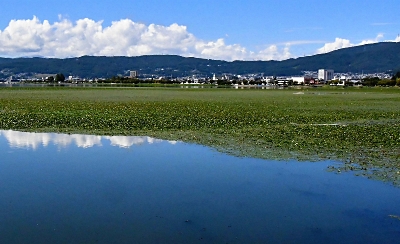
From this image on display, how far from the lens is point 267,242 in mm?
8477

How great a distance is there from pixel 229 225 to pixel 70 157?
878cm

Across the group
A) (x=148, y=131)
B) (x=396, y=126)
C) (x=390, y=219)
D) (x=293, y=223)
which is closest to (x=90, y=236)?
(x=293, y=223)

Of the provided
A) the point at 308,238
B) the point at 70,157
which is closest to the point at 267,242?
the point at 308,238

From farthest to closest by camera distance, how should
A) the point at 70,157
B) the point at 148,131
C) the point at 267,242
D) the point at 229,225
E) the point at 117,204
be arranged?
the point at 148,131 < the point at 70,157 < the point at 117,204 < the point at 229,225 < the point at 267,242

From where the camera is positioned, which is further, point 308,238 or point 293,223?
point 293,223

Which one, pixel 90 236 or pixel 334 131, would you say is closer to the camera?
pixel 90 236

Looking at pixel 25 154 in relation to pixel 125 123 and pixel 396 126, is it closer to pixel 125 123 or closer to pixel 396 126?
pixel 125 123

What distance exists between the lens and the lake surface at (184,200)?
880 cm

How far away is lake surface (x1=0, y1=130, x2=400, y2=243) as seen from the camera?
8.80 meters

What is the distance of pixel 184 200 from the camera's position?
36.0 feet

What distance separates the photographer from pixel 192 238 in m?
8.52

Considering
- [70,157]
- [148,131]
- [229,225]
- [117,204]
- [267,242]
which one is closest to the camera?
[267,242]

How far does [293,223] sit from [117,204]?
3.99m

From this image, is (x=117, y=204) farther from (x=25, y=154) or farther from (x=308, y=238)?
(x=25, y=154)
